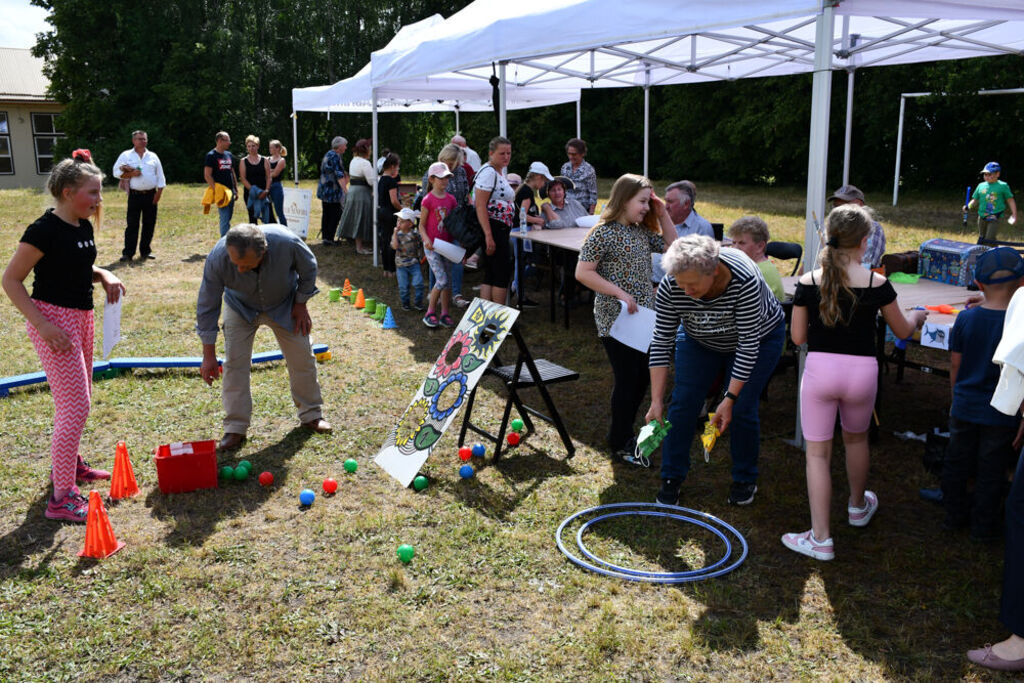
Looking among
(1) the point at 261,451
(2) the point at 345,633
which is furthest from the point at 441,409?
(2) the point at 345,633

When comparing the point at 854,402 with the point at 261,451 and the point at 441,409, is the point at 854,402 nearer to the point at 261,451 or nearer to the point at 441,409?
the point at 441,409

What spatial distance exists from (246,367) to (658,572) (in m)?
2.90

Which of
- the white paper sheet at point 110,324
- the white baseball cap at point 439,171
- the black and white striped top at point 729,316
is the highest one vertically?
the white baseball cap at point 439,171

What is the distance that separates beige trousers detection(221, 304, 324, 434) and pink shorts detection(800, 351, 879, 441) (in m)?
3.10

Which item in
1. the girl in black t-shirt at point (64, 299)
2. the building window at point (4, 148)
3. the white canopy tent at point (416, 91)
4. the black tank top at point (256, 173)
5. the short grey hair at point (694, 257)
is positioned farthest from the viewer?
the building window at point (4, 148)

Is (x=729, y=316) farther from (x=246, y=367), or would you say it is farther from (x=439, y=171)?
(x=439, y=171)

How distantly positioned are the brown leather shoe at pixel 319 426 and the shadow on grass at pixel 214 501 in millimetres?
379

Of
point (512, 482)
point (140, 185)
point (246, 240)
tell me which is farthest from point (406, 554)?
point (140, 185)

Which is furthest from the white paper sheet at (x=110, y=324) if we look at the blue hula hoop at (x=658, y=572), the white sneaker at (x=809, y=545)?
the white sneaker at (x=809, y=545)

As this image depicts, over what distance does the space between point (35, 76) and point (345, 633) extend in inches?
1555

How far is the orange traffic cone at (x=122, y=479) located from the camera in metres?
4.52

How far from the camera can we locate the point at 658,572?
148 inches

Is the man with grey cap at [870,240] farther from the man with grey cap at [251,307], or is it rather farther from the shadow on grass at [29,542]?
the shadow on grass at [29,542]

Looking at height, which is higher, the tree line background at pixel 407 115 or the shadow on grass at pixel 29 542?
the tree line background at pixel 407 115
